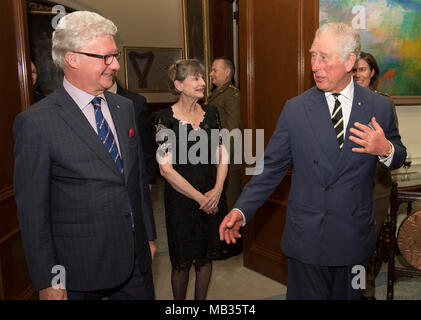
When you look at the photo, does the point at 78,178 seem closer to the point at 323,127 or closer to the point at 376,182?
the point at 323,127

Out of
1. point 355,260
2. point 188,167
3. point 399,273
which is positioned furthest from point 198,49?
point 355,260

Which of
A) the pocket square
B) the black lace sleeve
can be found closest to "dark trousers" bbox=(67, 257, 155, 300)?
the pocket square

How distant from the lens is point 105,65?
1835mm

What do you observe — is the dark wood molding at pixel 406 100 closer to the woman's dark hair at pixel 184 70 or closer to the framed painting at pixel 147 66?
the woman's dark hair at pixel 184 70

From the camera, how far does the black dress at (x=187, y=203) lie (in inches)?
118

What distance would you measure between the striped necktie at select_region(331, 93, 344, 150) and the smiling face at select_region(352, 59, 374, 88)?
1391 millimetres

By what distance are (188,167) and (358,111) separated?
1.37 meters

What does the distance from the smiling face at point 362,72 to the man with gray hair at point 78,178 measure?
7.13 ft

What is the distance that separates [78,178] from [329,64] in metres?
1.30

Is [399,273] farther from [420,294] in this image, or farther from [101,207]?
[101,207]

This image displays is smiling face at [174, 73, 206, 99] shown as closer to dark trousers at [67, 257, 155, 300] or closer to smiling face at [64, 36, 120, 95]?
smiling face at [64, 36, 120, 95]

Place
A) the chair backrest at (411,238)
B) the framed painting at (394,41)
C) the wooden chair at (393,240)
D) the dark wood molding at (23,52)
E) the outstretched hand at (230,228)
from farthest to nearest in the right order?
1. the framed painting at (394,41)
2. the dark wood molding at (23,52)
3. the wooden chair at (393,240)
4. the chair backrest at (411,238)
5. the outstretched hand at (230,228)

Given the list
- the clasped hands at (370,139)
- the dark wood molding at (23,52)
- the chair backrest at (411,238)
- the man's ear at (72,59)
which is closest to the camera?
the man's ear at (72,59)

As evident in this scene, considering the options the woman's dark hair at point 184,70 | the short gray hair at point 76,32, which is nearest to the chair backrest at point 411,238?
the woman's dark hair at point 184,70
